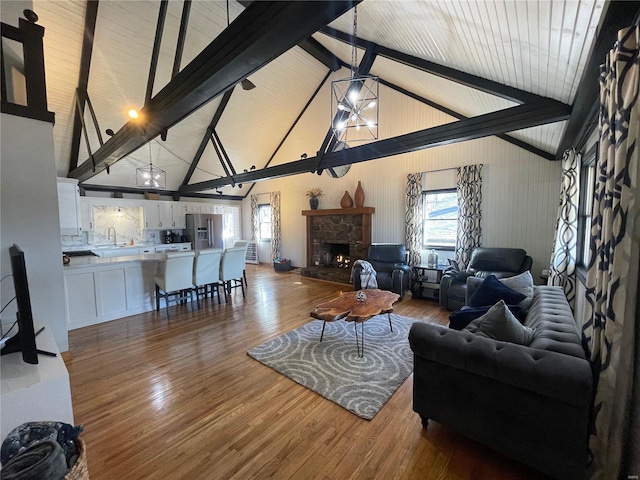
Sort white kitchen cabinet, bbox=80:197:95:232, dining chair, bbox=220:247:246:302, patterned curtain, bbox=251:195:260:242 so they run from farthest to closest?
1. patterned curtain, bbox=251:195:260:242
2. white kitchen cabinet, bbox=80:197:95:232
3. dining chair, bbox=220:247:246:302

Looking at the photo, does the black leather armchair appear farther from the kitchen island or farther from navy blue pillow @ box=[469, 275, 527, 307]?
the kitchen island

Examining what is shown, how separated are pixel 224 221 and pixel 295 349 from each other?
729 cm

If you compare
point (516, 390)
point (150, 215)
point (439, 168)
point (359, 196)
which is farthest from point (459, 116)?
point (150, 215)

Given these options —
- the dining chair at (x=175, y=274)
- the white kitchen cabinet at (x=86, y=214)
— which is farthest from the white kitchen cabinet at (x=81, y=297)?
the white kitchen cabinet at (x=86, y=214)

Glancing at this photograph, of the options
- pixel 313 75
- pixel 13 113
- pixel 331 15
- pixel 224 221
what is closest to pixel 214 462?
pixel 331 15

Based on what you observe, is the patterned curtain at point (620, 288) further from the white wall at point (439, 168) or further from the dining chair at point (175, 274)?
the dining chair at point (175, 274)

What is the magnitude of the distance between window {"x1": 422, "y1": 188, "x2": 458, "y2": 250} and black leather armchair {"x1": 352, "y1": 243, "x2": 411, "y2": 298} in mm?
626

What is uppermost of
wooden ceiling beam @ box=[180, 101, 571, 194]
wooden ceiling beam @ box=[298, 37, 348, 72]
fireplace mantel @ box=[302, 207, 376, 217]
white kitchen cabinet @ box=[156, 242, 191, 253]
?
wooden ceiling beam @ box=[298, 37, 348, 72]

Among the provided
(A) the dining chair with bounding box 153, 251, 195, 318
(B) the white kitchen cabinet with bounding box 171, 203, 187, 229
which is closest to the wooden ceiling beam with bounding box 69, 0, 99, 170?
(B) the white kitchen cabinet with bounding box 171, 203, 187, 229

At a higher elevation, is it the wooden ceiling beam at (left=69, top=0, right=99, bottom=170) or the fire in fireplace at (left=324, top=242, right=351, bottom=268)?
the wooden ceiling beam at (left=69, top=0, right=99, bottom=170)

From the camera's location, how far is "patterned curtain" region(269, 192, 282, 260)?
8.41m

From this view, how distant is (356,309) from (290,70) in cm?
558

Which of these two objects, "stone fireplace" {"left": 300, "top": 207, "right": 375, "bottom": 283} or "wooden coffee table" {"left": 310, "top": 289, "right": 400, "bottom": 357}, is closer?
"wooden coffee table" {"left": 310, "top": 289, "right": 400, "bottom": 357}

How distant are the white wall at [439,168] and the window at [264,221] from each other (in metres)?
1.54
